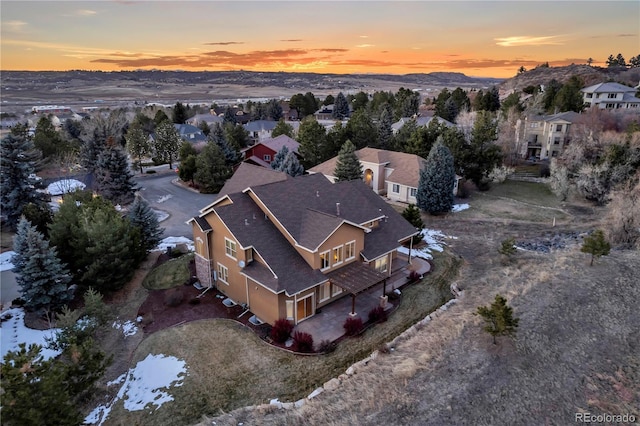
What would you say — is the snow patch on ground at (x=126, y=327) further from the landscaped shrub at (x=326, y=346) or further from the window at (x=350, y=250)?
the window at (x=350, y=250)

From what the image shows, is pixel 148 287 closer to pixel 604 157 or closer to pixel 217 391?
pixel 217 391

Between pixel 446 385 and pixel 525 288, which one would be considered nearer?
pixel 446 385

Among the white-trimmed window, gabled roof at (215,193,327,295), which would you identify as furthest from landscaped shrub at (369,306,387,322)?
gabled roof at (215,193,327,295)

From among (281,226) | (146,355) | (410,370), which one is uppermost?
(281,226)

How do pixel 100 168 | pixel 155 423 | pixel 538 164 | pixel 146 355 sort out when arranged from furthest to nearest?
pixel 538 164
pixel 100 168
pixel 146 355
pixel 155 423

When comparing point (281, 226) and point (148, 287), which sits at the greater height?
point (281, 226)

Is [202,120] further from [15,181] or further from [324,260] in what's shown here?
[324,260]

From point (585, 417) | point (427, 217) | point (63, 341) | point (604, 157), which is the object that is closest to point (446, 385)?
point (585, 417)

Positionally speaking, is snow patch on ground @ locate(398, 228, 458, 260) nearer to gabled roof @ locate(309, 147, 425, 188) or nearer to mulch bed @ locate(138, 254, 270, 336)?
gabled roof @ locate(309, 147, 425, 188)
